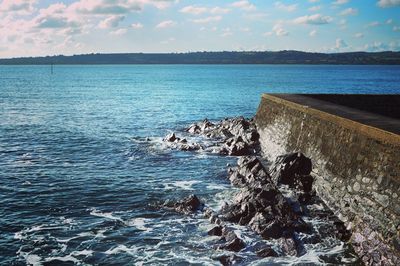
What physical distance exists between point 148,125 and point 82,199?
78.5 feet

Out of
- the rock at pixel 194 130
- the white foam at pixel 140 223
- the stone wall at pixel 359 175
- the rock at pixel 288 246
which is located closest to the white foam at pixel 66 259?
the white foam at pixel 140 223

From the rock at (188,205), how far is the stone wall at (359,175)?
5.45m

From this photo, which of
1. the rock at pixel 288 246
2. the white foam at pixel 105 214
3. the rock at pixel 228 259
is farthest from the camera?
the white foam at pixel 105 214

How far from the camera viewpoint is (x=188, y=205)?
54.2 ft

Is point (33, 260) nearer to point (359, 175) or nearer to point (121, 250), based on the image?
point (121, 250)

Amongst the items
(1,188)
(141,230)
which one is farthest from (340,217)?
(1,188)

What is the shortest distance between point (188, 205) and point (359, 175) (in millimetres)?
6760

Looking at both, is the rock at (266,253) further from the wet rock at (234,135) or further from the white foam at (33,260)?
the wet rock at (234,135)

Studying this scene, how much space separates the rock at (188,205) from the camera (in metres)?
16.3

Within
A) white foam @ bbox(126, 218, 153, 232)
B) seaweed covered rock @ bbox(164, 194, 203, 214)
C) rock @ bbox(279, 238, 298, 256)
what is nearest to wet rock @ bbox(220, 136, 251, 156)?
seaweed covered rock @ bbox(164, 194, 203, 214)

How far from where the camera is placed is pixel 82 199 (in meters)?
17.7

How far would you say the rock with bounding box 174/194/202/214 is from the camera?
16.3 metres

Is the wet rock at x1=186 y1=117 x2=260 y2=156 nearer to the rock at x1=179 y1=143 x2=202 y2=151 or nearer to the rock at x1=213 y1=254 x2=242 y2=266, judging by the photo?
the rock at x1=179 y1=143 x2=202 y2=151

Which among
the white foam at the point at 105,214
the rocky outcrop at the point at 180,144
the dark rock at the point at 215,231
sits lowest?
the white foam at the point at 105,214
